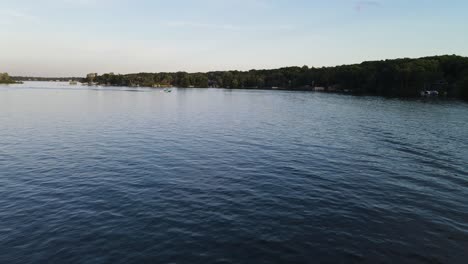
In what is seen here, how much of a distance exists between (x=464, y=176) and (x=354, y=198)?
1435cm

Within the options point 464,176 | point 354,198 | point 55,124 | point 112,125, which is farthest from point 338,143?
point 55,124

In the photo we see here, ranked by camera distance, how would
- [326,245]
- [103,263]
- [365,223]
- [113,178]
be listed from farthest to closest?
[113,178] < [365,223] < [326,245] < [103,263]

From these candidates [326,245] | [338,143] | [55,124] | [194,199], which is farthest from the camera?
[55,124]

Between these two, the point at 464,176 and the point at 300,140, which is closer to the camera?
the point at 464,176

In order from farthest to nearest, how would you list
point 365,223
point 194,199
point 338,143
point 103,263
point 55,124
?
1. point 55,124
2. point 338,143
3. point 194,199
4. point 365,223
5. point 103,263

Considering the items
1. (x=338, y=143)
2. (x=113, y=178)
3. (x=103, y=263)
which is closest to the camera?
(x=103, y=263)

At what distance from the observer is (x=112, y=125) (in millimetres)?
63875

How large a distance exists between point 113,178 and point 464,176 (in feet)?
109

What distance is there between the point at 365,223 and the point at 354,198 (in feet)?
14.7

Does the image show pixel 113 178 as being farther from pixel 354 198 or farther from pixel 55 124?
pixel 55 124

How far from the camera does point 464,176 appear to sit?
1199 inches

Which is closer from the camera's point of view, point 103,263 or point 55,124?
point 103,263

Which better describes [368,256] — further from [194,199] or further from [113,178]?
[113,178]

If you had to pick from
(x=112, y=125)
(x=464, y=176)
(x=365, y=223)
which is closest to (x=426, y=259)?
(x=365, y=223)
